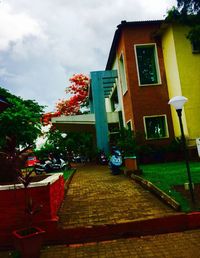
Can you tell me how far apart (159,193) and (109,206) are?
1.47m

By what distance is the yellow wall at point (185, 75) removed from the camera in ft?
46.7

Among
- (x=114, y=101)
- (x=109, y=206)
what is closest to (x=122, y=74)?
(x=114, y=101)

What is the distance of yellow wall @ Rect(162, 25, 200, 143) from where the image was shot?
14.2m

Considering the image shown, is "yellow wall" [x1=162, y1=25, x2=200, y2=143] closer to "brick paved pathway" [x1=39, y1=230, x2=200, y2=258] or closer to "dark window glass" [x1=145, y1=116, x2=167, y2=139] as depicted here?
"dark window glass" [x1=145, y1=116, x2=167, y2=139]

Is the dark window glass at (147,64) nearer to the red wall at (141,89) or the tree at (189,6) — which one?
the red wall at (141,89)

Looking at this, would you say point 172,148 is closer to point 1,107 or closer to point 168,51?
point 168,51

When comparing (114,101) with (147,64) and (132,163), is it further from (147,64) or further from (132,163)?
(132,163)

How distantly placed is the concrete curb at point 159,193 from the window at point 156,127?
5.87 meters

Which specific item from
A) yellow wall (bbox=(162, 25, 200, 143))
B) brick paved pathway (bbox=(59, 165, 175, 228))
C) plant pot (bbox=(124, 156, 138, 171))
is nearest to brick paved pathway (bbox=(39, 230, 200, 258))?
brick paved pathway (bbox=(59, 165, 175, 228))

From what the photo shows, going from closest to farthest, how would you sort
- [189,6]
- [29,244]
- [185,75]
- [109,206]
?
[29,244], [109,206], [189,6], [185,75]

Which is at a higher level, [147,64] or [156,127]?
[147,64]

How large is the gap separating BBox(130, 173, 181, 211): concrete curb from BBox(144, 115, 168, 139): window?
587cm

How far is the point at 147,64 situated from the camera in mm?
16219

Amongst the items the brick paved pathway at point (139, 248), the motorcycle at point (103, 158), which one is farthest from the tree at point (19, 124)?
the brick paved pathway at point (139, 248)
